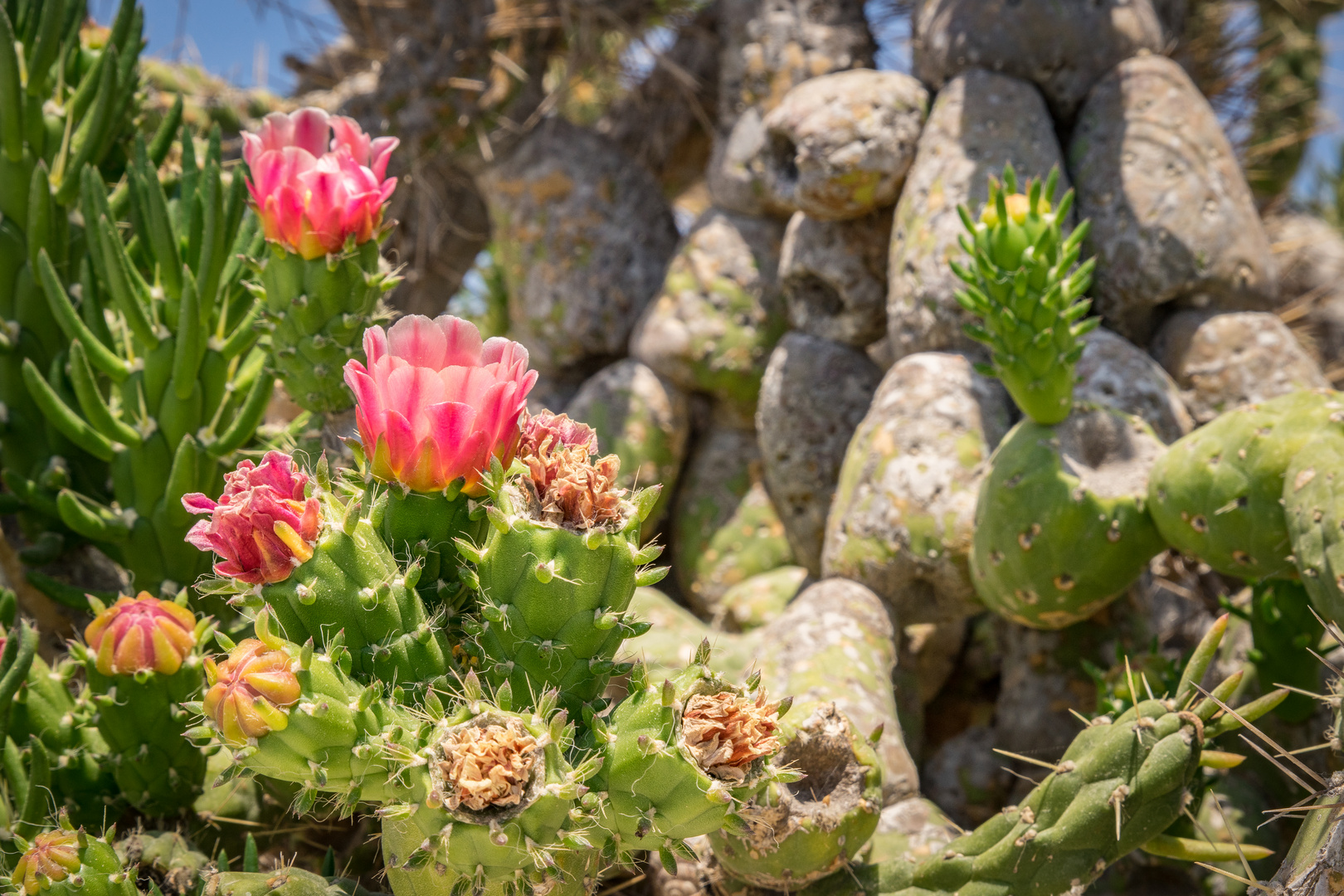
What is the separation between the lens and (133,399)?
1.60 m

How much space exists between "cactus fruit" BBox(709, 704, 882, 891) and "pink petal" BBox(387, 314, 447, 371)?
2.12ft

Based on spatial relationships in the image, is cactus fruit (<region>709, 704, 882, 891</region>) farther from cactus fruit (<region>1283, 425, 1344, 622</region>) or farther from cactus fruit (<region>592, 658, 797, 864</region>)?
cactus fruit (<region>1283, 425, 1344, 622</region>)

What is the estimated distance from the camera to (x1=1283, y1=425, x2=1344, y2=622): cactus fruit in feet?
4.22

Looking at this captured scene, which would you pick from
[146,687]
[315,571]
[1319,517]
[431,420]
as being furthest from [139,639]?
[1319,517]

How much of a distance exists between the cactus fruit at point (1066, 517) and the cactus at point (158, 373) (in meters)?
1.26

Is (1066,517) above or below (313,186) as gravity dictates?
below

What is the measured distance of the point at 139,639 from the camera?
128 cm

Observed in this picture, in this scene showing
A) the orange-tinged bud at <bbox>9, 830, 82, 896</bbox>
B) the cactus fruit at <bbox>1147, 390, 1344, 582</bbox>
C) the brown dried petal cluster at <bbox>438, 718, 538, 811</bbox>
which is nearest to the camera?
the brown dried petal cluster at <bbox>438, 718, 538, 811</bbox>

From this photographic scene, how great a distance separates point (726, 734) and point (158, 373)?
1143mm

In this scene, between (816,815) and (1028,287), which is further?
(1028,287)

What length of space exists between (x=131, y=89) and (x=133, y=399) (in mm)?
674

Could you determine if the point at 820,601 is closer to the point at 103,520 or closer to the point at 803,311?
the point at 803,311

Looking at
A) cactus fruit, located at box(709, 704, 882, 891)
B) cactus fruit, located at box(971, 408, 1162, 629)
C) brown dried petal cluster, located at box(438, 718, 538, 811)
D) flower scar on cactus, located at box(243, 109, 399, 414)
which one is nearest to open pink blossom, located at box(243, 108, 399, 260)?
flower scar on cactus, located at box(243, 109, 399, 414)

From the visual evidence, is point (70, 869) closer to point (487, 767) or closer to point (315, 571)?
point (315, 571)
